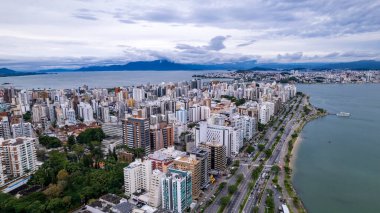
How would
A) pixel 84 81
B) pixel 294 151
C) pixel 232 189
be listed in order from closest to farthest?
pixel 232 189 < pixel 294 151 < pixel 84 81

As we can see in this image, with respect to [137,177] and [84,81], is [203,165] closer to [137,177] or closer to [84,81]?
[137,177]

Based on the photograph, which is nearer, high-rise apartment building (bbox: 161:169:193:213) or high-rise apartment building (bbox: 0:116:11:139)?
high-rise apartment building (bbox: 161:169:193:213)

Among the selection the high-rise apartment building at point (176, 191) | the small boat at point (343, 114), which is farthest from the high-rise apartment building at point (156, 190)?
the small boat at point (343, 114)

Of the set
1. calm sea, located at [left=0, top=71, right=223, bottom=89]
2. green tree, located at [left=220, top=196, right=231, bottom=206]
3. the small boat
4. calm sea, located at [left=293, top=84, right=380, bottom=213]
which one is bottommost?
calm sea, located at [left=293, top=84, right=380, bottom=213]

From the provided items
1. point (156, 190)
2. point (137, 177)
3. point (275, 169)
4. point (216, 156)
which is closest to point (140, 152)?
point (137, 177)

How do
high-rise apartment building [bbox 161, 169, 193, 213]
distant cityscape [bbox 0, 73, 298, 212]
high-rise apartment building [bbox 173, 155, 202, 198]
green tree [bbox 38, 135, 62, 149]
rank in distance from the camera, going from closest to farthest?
high-rise apartment building [bbox 161, 169, 193, 213], distant cityscape [bbox 0, 73, 298, 212], high-rise apartment building [bbox 173, 155, 202, 198], green tree [bbox 38, 135, 62, 149]

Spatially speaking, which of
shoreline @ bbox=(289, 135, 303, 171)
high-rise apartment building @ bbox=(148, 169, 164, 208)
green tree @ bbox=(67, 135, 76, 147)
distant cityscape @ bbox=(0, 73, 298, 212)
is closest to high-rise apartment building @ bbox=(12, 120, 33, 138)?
distant cityscape @ bbox=(0, 73, 298, 212)

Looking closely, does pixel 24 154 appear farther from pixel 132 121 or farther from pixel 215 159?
pixel 215 159

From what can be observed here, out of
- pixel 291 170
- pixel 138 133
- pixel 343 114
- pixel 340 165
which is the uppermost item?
pixel 138 133

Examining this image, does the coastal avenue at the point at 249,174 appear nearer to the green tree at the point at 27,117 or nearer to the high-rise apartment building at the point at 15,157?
the high-rise apartment building at the point at 15,157

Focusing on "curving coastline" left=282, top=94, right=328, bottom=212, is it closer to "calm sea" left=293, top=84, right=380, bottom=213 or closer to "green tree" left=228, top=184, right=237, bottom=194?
"calm sea" left=293, top=84, right=380, bottom=213
